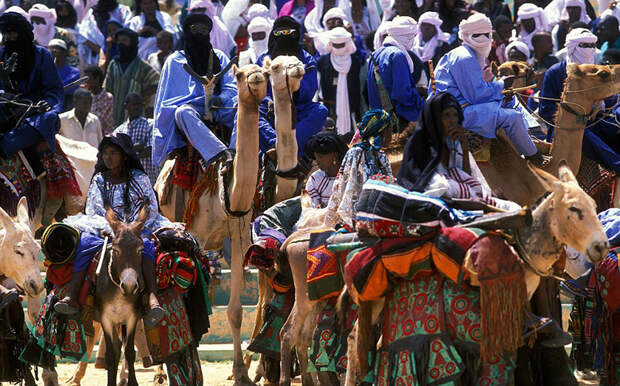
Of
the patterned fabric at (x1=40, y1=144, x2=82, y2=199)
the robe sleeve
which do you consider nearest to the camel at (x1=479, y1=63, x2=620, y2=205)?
the robe sleeve

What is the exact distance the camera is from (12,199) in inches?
510

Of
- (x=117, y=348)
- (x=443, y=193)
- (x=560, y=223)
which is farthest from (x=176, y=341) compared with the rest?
(x=560, y=223)

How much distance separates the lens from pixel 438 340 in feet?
26.4

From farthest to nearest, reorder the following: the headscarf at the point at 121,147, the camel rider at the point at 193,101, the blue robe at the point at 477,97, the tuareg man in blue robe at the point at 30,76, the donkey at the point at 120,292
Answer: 1. the tuareg man in blue robe at the point at 30,76
2. the camel rider at the point at 193,101
3. the blue robe at the point at 477,97
4. the headscarf at the point at 121,147
5. the donkey at the point at 120,292

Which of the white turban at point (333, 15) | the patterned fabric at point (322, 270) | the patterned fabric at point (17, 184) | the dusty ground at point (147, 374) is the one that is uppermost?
the white turban at point (333, 15)

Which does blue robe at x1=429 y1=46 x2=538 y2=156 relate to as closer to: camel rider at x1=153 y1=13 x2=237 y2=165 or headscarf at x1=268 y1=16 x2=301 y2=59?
headscarf at x1=268 y1=16 x2=301 y2=59

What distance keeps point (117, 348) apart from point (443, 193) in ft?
11.0

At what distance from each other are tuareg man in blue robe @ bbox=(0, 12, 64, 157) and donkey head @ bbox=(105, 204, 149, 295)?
3.52m

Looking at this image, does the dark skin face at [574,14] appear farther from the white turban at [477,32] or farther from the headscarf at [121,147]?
the headscarf at [121,147]

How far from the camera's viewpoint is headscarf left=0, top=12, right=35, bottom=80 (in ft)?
44.9

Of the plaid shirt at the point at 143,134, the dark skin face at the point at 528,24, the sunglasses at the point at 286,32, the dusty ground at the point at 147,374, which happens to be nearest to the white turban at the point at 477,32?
the sunglasses at the point at 286,32

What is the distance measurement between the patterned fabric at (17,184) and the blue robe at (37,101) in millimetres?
129

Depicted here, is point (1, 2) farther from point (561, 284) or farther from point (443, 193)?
point (443, 193)

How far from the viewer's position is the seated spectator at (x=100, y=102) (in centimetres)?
1797
